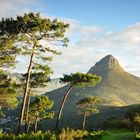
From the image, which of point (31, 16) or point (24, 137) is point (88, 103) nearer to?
point (31, 16)

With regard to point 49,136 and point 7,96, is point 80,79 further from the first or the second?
point 49,136

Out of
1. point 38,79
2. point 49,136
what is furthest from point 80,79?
point 49,136

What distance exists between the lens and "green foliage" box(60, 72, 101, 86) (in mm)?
53031

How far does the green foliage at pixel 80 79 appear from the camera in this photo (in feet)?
174

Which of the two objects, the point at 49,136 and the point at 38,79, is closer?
the point at 49,136

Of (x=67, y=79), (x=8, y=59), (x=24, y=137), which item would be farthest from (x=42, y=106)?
(x=24, y=137)

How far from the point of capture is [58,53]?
41719 mm

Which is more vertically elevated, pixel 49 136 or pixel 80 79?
pixel 80 79

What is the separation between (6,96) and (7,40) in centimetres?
880

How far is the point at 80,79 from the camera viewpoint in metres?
53.7

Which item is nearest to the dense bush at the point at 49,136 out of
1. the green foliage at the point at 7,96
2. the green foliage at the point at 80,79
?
the green foliage at the point at 7,96

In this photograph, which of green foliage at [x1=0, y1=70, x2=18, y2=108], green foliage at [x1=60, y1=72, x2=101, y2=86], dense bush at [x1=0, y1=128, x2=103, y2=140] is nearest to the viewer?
dense bush at [x1=0, y1=128, x2=103, y2=140]

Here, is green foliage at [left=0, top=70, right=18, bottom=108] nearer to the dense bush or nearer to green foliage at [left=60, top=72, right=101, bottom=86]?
green foliage at [left=60, top=72, right=101, bottom=86]

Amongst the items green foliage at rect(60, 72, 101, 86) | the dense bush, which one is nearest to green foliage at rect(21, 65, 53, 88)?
green foliage at rect(60, 72, 101, 86)
